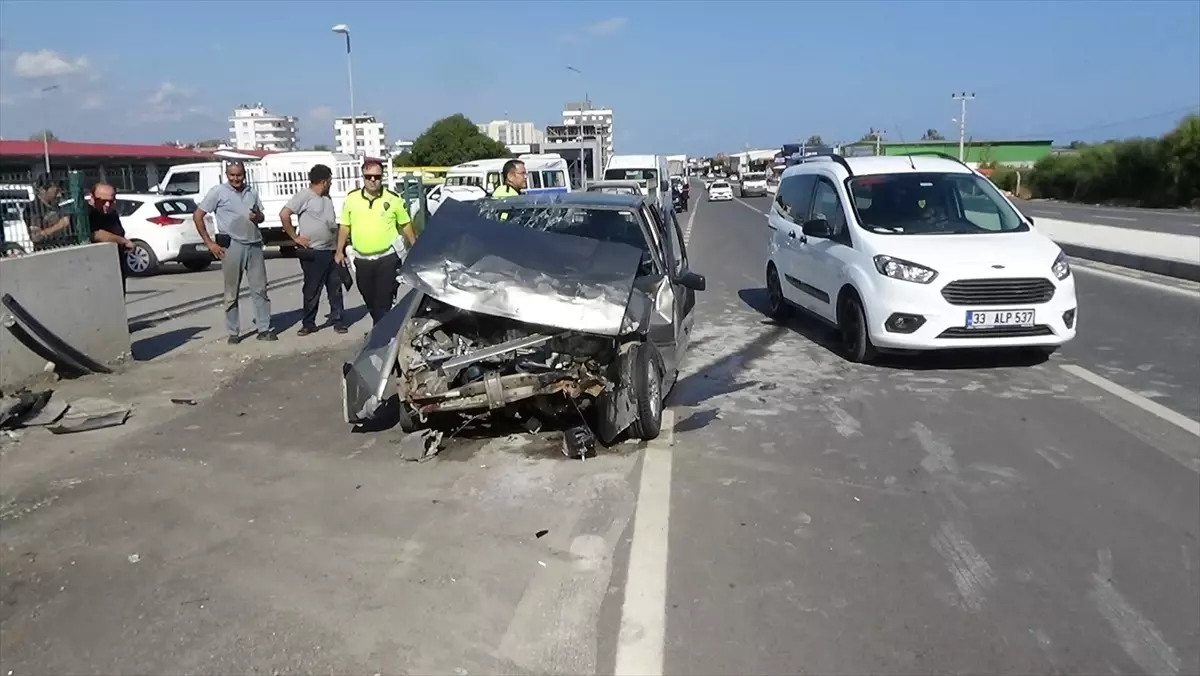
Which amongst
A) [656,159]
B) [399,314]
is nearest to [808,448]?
[399,314]

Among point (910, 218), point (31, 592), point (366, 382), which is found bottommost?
point (31, 592)

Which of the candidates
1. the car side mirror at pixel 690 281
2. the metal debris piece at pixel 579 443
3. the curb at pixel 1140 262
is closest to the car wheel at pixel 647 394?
the metal debris piece at pixel 579 443

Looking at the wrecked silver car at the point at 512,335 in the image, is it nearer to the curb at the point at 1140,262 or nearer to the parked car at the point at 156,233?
the curb at the point at 1140,262

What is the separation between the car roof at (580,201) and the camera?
25.8 feet

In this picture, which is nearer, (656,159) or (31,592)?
(31,592)

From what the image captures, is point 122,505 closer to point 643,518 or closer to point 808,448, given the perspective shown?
point 643,518

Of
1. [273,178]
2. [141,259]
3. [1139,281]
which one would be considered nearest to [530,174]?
[273,178]

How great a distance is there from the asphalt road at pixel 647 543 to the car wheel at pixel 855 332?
42.5 inches

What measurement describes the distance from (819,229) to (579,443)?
473 cm

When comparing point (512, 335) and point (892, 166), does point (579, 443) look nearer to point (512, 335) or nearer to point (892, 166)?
point (512, 335)

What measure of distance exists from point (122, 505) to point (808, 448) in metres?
4.16

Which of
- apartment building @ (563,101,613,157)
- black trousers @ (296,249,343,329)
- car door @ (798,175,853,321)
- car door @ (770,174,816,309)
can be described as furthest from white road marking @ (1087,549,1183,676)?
apartment building @ (563,101,613,157)

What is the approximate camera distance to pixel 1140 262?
17.1m

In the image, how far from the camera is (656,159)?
40.1m
